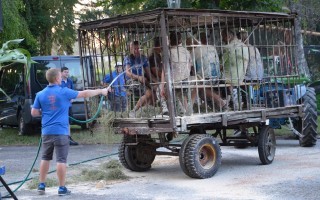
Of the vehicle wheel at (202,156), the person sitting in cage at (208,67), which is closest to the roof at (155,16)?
the person sitting in cage at (208,67)

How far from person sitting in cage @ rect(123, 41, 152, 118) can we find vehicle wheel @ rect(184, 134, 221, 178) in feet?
3.75

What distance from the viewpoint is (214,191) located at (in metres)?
8.71

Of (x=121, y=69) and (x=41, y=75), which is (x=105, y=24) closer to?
(x=121, y=69)

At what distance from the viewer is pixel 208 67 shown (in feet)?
33.8

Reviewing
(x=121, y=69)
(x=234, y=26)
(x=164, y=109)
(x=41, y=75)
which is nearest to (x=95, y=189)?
(x=164, y=109)

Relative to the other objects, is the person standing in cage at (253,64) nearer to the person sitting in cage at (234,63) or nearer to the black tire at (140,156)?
the person sitting in cage at (234,63)

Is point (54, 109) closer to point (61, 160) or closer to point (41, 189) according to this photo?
point (61, 160)

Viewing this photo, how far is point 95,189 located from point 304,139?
226 inches

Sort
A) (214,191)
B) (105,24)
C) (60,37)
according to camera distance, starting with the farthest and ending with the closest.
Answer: (60,37)
(105,24)
(214,191)

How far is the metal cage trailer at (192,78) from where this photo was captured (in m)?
9.62

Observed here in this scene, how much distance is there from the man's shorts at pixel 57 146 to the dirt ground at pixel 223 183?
1.83 feet

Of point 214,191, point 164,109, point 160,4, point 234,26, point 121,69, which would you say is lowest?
point 214,191

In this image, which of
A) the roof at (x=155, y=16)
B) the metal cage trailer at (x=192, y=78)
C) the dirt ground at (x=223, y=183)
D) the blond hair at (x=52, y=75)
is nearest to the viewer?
the dirt ground at (x=223, y=183)

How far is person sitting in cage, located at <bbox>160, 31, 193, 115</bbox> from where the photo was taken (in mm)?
9688
